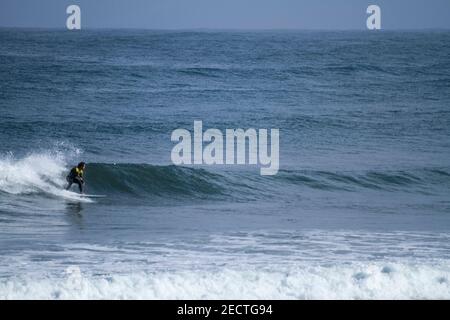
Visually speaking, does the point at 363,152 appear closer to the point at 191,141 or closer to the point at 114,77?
the point at 191,141

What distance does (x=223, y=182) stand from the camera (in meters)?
22.3

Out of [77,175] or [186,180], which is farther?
[186,180]

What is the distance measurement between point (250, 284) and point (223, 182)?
11.6 m

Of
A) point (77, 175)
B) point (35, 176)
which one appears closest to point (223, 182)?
point (77, 175)

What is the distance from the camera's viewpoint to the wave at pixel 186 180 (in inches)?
817

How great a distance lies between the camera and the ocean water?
11133mm

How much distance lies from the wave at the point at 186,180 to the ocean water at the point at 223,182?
0.23ft

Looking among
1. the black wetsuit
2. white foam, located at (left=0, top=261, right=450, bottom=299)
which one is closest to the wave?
the black wetsuit

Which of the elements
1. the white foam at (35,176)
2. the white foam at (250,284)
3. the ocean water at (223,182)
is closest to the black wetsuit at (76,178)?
the white foam at (35,176)

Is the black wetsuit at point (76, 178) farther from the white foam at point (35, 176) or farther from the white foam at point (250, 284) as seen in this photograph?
the white foam at point (250, 284)

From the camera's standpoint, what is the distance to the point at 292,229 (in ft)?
50.8

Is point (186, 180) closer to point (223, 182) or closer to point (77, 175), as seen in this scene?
point (223, 182)

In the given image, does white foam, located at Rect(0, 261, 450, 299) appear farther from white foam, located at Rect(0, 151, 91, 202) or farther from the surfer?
white foam, located at Rect(0, 151, 91, 202)

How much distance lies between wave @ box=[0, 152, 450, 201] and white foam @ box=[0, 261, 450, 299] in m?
→ 9.03
